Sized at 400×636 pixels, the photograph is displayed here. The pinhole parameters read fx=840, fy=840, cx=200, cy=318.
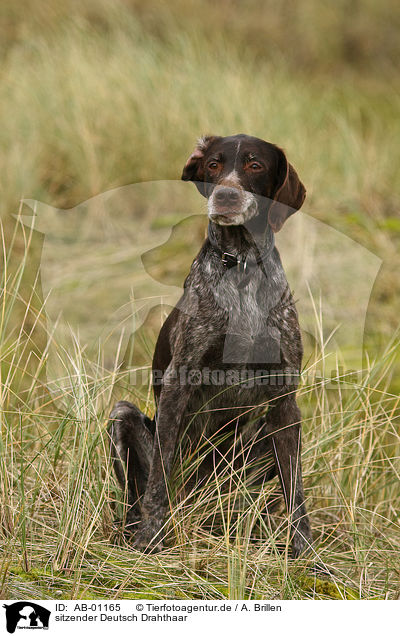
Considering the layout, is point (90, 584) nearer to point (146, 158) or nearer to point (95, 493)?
point (95, 493)

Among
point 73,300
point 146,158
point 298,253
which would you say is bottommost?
point 73,300

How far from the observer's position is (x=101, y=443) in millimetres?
3266

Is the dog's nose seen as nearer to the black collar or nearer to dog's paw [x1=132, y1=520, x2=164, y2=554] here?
the black collar

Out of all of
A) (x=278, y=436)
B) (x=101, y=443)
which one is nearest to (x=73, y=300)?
(x=101, y=443)

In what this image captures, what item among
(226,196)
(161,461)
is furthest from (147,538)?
(226,196)

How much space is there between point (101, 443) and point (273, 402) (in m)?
0.69

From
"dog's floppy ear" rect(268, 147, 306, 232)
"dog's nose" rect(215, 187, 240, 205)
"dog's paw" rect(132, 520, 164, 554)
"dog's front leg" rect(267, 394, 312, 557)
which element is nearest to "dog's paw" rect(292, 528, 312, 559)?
"dog's front leg" rect(267, 394, 312, 557)

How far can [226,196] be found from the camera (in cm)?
285

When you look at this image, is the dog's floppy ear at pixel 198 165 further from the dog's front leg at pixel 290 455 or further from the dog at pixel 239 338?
the dog's front leg at pixel 290 455

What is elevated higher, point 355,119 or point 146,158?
point 355,119

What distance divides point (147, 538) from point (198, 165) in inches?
53.7

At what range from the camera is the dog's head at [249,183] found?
2.87 metres

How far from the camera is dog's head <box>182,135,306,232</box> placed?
2.87 m
